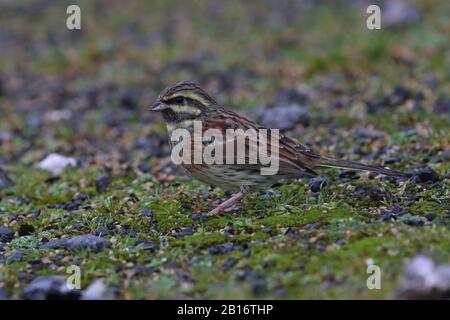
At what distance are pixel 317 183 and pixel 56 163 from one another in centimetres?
318

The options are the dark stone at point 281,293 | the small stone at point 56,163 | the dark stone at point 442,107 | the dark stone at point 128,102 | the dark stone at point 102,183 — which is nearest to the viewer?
the dark stone at point 281,293

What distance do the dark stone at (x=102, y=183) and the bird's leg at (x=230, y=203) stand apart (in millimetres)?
1569

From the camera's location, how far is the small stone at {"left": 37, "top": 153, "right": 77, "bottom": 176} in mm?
8500

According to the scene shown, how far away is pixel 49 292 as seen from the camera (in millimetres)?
5070

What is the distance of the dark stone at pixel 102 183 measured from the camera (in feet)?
25.0

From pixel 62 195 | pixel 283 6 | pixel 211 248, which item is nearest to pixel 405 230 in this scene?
pixel 211 248

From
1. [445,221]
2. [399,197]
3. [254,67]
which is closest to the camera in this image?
[445,221]

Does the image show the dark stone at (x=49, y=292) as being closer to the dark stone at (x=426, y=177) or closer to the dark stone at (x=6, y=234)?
the dark stone at (x=6, y=234)

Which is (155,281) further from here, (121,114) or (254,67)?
(254,67)

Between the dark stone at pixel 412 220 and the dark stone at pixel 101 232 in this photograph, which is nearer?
the dark stone at pixel 412 220

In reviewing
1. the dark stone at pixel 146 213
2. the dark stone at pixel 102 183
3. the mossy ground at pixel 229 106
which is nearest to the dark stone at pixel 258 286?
the mossy ground at pixel 229 106

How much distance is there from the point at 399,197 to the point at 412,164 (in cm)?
106

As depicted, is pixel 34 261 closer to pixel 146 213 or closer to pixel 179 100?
pixel 146 213

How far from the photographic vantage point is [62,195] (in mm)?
7531
